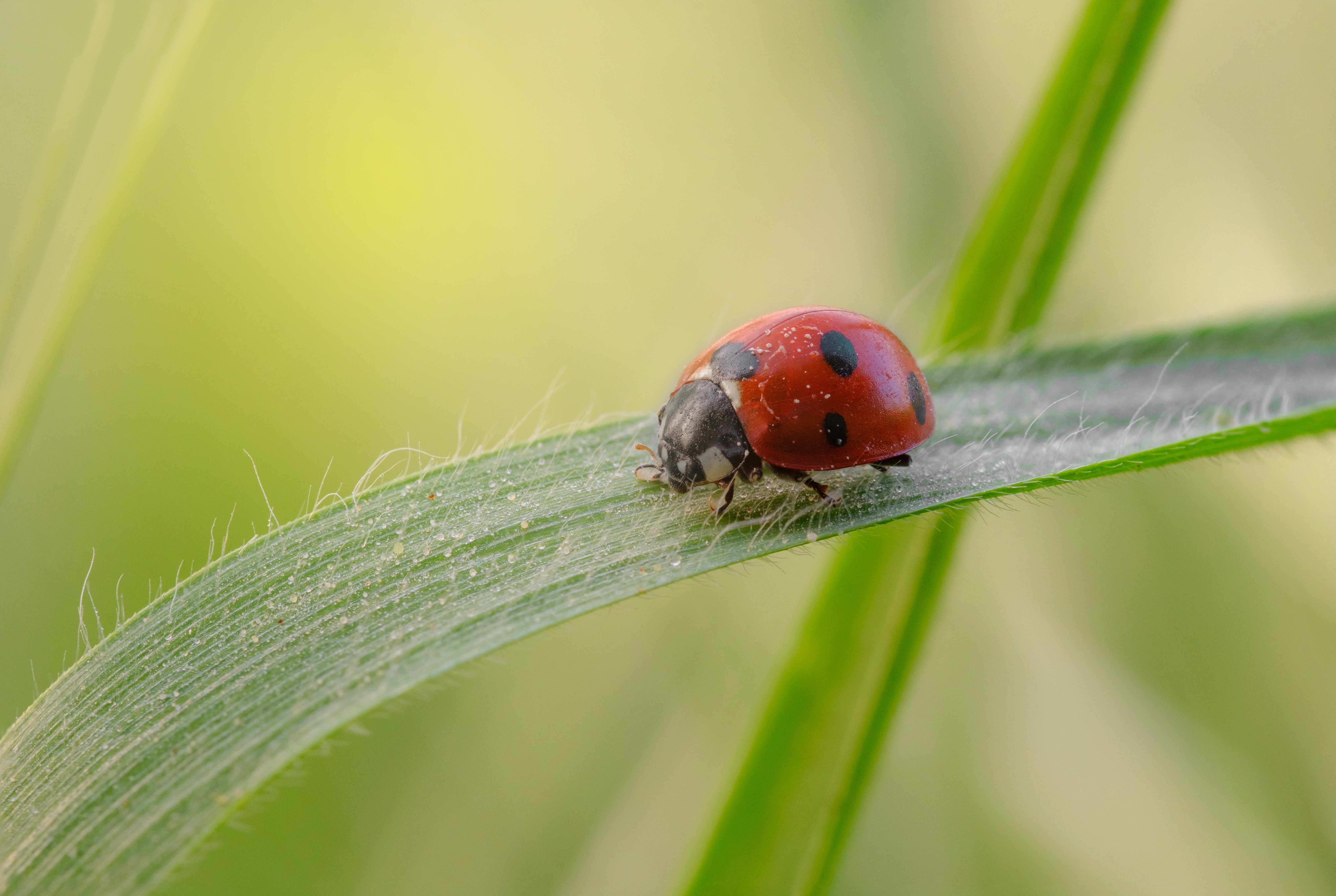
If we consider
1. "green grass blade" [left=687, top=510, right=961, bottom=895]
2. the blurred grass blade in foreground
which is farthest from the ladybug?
the blurred grass blade in foreground

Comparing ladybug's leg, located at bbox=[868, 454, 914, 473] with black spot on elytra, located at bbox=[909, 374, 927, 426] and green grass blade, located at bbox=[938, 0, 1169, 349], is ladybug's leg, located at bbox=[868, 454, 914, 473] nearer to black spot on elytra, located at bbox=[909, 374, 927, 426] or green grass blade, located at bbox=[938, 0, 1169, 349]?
black spot on elytra, located at bbox=[909, 374, 927, 426]

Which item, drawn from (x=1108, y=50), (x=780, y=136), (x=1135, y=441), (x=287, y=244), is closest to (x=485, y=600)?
(x=1135, y=441)

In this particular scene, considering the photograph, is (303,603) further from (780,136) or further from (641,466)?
(780,136)

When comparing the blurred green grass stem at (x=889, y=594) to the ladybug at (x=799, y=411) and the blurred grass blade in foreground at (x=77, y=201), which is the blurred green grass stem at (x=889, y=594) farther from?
the blurred grass blade in foreground at (x=77, y=201)

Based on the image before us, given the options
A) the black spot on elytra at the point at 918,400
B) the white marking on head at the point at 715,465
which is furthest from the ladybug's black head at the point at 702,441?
the black spot on elytra at the point at 918,400

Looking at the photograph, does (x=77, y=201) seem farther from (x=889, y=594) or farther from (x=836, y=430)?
(x=889, y=594)
